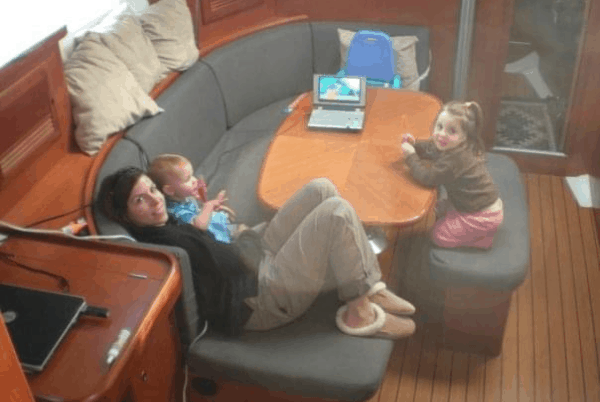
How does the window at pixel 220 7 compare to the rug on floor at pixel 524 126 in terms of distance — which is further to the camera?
the rug on floor at pixel 524 126

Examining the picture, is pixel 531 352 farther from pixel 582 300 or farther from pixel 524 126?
pixel 524 126

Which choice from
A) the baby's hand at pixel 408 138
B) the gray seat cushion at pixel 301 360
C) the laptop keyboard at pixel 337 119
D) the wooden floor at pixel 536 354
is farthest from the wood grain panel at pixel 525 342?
the laptop keyboard at pixel 337 119

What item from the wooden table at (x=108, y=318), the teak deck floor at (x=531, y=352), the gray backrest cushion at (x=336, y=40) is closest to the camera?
the wooden table at (x=108, y=318)

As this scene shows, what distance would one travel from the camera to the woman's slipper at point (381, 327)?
2025 millimetres

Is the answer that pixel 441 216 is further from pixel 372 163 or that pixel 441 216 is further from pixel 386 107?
pixel 386 107

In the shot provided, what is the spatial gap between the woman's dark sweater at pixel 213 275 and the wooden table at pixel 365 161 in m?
0.38

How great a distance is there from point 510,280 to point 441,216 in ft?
1.28

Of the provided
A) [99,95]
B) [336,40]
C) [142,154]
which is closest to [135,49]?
[99,95]

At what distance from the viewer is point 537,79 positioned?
154 inches

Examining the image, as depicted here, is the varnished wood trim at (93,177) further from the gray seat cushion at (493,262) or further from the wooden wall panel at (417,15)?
the wooden wall panel at (417,15)

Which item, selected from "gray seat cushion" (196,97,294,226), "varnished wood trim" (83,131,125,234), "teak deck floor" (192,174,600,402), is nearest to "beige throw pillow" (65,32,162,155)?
"varnished wood trim" (83,131,125,234)

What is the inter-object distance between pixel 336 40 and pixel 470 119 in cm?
151

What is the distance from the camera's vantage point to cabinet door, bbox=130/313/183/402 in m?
1.66

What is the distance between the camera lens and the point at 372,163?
99.7 inches
